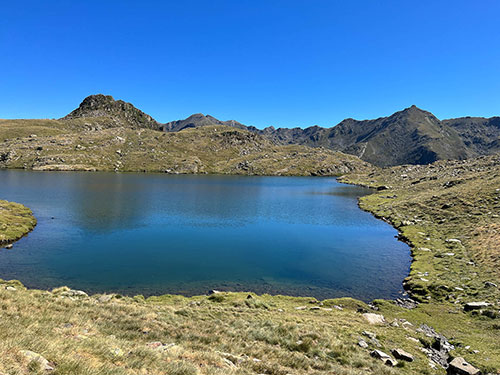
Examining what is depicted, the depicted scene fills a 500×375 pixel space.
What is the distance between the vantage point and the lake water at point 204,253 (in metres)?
39.5

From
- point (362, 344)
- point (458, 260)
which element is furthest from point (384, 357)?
point (458, 260)

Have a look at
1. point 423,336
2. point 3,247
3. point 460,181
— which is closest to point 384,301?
point 423,336

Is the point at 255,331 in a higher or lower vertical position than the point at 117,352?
lower

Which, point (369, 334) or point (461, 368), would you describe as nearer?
point (461, 368)

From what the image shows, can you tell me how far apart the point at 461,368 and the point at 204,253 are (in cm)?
4018

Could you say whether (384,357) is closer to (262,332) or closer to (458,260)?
(262,332)

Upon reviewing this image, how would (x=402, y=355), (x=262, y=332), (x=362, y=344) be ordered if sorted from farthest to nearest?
(x=262, y=332) < (x=362, y=344) < (x=402, y=355)

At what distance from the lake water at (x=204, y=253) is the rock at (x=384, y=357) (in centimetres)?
1827

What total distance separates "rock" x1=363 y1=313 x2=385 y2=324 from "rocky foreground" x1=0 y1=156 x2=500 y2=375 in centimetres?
11

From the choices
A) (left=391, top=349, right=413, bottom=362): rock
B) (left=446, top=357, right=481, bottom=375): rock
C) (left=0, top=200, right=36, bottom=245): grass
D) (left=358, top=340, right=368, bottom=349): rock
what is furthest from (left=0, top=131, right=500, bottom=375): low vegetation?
(left=0, top=200, right=36, bottom=245): grass

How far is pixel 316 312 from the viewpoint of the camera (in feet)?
97.5

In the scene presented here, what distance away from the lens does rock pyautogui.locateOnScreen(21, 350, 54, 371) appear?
33.3ft

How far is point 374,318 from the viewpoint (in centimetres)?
2792

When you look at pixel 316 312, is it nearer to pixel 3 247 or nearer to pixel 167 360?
pixel 167 360
